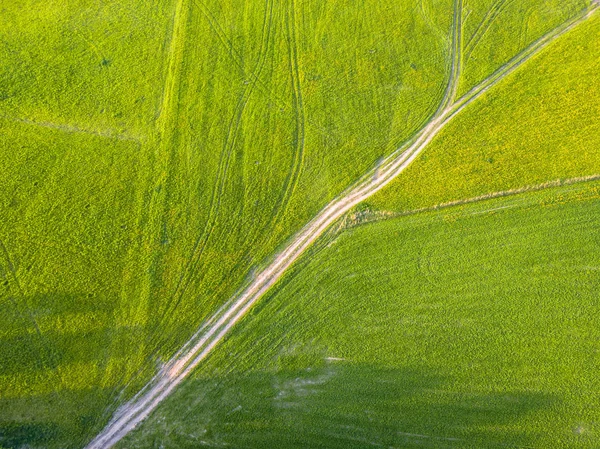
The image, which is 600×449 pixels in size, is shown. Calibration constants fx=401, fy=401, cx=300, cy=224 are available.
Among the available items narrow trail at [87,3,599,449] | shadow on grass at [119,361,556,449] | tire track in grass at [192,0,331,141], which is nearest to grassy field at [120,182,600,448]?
shadow on grass at [119,361,556,449]

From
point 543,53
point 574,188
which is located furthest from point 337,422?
point 543,53

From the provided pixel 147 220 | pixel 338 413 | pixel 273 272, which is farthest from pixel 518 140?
pixel 147 220

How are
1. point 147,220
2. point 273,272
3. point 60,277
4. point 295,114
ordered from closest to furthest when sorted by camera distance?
1. point 60,277
2. point 273,272
3. point 147,220
4. point 295,114

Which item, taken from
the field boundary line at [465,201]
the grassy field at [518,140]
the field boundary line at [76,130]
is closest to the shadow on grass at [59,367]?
the field boundary line at [76,130]

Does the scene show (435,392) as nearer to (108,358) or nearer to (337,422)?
(337,422)

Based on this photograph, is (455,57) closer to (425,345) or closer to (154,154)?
(425,345)

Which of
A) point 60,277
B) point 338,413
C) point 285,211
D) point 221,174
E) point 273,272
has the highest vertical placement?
point 221,174
